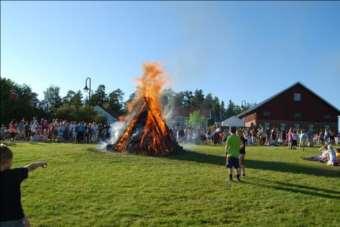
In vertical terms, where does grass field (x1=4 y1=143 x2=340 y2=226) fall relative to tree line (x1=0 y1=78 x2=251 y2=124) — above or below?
below

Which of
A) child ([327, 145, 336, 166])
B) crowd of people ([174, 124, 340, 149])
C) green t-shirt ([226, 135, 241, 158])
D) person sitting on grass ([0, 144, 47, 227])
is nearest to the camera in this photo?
person sitting on grass ([0, 144, 47, 227])

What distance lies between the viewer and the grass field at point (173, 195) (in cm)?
1340

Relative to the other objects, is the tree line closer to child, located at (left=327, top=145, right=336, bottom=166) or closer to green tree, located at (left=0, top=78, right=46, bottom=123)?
green tree, located at (left=0, top=78, right=46, bottom=123)

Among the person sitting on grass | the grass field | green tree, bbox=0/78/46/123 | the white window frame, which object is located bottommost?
the grass field

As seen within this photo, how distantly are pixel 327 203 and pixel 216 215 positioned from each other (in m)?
4.00

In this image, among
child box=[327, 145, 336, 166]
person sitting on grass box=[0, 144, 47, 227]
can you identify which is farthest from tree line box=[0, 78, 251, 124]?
person sitting on grass box=[0, 144, 47, 227]

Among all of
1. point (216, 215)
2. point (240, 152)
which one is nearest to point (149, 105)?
point (240, 152)

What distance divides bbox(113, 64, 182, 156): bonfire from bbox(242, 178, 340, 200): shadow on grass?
34.9 feet

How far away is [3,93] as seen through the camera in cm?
7138

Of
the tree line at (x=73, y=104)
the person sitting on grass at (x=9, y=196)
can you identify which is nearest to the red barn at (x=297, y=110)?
the tree line at (x=73, y=104)

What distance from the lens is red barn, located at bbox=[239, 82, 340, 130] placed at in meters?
80.1

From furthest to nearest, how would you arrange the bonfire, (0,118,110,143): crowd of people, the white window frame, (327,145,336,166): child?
1. the white window frame
2. (0,118,110,143): crowd of people
3. the bonfire
4. (327,145,336,166): child

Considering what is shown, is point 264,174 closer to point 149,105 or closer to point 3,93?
point 149,105

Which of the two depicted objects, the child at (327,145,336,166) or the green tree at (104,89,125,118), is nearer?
the child at (327,145,336,166)
